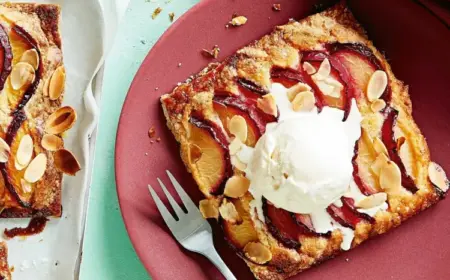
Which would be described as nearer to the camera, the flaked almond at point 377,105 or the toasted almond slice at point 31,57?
the flaked almond at point 377,105

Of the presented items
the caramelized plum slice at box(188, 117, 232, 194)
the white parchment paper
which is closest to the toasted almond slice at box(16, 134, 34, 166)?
the white parchment paper

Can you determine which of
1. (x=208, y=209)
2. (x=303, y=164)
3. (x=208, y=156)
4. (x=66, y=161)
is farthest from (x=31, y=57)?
(x=303, y=164)

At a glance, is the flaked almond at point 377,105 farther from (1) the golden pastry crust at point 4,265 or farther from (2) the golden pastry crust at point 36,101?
(1) the golden pastry crust at point 4,265

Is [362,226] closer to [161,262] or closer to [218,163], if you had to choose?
[218,163]

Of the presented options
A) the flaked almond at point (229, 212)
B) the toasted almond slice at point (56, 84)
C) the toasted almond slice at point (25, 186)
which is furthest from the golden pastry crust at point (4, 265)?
the flaked almond at point (229, 212)

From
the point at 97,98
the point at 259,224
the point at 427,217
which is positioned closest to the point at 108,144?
the point at 97,98

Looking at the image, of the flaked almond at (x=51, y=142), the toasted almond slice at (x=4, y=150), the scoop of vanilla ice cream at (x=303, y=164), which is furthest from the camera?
the flaked almond at (x=51, y=142)
